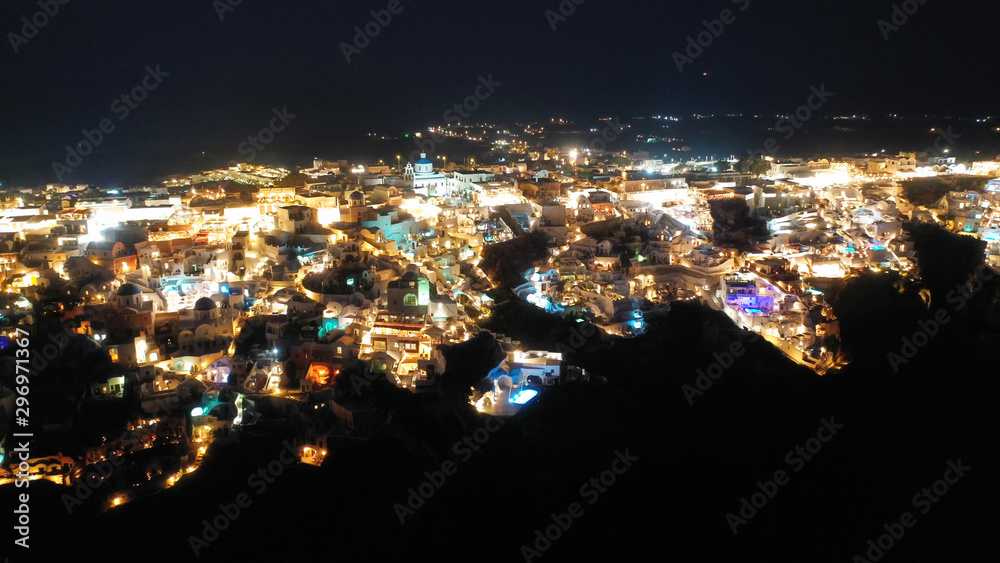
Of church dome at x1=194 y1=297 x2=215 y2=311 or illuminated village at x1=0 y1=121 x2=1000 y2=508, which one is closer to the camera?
illuminated village at x1=0 y1=121 x2=1000 y2=508

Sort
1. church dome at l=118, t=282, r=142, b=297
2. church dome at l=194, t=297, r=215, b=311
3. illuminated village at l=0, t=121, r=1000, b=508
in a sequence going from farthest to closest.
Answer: church dome at l=118, t=282, r=142, b=297
church dome at l=194, t=297, r=215, b=311
illuminated village at l=0, t=121, r=1000, b=508

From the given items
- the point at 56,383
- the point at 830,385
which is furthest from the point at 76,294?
the point at 830,385

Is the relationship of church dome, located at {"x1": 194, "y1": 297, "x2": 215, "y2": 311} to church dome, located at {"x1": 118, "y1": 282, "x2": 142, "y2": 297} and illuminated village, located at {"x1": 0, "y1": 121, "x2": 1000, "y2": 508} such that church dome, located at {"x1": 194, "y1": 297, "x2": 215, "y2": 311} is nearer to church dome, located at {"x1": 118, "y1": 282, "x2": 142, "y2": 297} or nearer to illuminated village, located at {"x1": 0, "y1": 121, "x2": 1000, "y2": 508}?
illuminated village, located at {"x1": 0, "y1": 121, "x2": 1000, "y2": 508}

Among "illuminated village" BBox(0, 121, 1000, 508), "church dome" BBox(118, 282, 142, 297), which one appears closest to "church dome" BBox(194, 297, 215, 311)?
"illuminated village" BBox(0, 121, 1000, 508)

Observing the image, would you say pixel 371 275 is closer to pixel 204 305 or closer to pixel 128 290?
pixel 204 305

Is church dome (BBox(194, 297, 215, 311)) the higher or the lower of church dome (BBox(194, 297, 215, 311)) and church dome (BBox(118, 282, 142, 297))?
the lower

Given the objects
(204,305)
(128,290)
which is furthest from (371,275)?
(128,290)

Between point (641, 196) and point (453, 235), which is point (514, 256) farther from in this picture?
point (641, 196)

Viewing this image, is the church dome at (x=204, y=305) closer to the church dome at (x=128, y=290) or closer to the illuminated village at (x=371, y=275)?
→ the illuminated village at (x=371, y=275)
